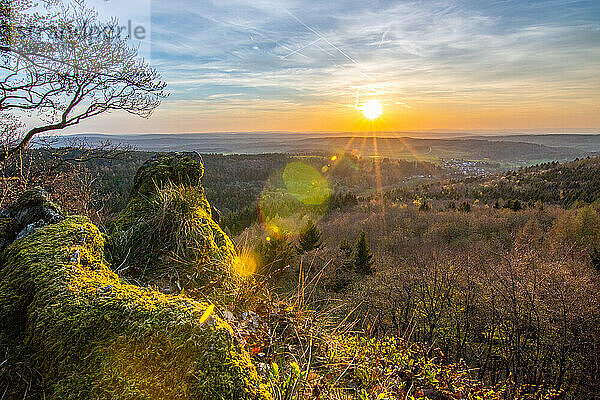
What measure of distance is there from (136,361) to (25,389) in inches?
25.5

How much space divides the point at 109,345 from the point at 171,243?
2.14m

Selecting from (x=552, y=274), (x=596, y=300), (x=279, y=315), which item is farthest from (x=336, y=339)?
(x=552, y=274)

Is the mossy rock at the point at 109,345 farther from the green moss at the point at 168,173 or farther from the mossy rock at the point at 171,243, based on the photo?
the green moss at the point at 168,173

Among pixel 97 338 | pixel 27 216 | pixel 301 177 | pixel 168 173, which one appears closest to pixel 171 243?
pixel 27 216

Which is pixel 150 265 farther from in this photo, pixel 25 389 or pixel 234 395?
pixel 234 395

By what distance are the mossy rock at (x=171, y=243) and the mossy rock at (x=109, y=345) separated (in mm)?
1098

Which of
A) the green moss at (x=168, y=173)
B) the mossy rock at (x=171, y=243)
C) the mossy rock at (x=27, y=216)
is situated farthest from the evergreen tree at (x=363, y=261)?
the mossy rock at (x=27, y=216)

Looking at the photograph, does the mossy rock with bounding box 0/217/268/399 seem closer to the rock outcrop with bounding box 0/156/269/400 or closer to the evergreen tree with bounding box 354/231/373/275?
the rock outcrop with bounding box 0/156/269/400

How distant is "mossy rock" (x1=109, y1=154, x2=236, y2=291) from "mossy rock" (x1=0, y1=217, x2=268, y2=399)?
43.2 inches

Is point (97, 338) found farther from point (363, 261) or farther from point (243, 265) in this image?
point (363, 261)

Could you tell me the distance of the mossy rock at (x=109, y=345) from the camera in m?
1.31

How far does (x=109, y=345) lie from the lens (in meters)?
1.40

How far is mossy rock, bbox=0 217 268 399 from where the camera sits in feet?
4.29

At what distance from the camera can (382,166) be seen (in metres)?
142
